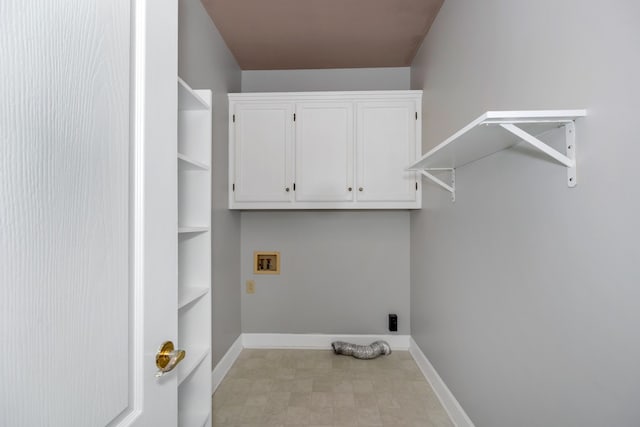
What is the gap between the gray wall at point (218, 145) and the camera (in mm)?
2035

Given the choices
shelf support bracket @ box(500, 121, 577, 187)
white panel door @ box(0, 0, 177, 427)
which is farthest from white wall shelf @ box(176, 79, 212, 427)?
shelf support bracket @ box(500, 121, 577, 187)

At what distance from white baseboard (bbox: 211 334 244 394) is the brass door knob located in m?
1.79

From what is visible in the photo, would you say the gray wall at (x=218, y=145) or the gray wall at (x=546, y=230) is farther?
the gray wall at (x=218, y=145)

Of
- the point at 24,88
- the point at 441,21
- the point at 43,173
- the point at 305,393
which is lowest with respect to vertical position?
the point at 305,393

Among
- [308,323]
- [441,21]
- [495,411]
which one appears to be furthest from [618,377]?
[308,323]

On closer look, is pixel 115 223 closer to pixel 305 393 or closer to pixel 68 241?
pixel 68 241

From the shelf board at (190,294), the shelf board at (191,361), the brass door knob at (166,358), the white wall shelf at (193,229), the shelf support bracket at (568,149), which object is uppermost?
the shelf support bracket at (568,149)

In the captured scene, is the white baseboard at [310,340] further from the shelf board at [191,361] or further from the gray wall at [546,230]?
the shelf board at [191,361]

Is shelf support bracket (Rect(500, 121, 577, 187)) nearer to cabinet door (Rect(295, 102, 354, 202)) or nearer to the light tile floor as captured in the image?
the light tile floor

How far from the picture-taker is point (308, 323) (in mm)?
3086

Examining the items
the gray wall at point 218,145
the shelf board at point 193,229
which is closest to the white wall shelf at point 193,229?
the shelf board at point 193,229

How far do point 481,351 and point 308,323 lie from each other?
1.72 meters

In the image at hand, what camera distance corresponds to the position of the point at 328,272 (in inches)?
122

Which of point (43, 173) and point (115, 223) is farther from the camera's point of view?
point (115, 223)
